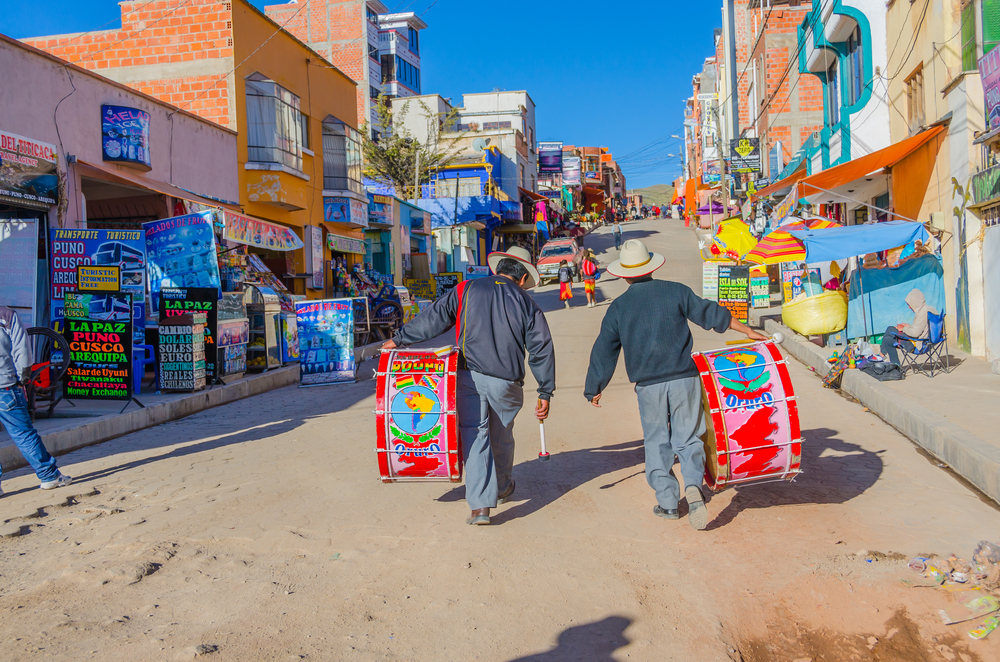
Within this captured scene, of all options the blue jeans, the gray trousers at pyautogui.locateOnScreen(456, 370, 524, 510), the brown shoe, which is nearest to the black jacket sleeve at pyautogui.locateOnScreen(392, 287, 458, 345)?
the gray trousers at pyautogui.locateOnScreen(456, 370, 524, 510)

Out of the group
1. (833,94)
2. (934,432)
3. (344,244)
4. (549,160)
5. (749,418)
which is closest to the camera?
(749,418)

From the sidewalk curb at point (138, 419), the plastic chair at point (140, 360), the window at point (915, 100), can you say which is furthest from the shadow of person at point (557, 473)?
the window at point (915, 100)

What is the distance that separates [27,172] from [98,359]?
11.1 feet

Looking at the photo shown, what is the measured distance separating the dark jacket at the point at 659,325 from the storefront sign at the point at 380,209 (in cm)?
2292

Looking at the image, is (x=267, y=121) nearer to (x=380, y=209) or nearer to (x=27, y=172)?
(x=27, y=172)

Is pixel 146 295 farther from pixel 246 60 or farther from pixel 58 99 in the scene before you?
pixel 246 60

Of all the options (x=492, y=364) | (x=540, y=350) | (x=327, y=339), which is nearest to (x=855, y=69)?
(x=327, y=339)

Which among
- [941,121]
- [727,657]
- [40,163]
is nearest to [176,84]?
[40,163]

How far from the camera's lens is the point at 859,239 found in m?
11.1

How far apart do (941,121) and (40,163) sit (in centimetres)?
1377

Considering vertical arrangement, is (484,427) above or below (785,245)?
below

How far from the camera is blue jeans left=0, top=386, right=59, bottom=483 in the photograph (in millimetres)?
6102

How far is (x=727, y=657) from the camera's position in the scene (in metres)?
3.17

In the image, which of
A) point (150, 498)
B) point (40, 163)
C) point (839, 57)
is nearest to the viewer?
point (150, 498)
